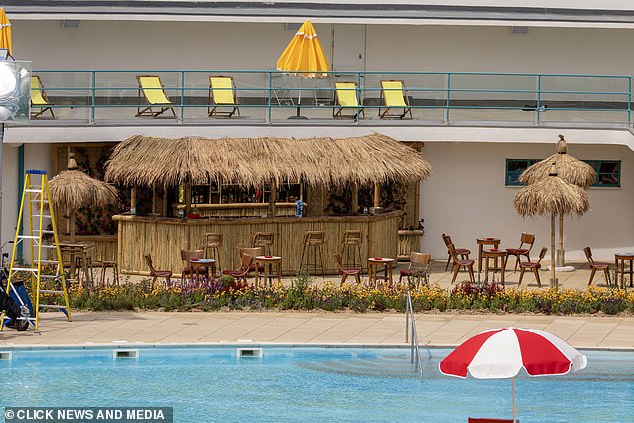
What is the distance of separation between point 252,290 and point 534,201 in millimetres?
6184

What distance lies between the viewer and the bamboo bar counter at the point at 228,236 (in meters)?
27.8

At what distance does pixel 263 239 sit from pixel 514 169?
7.40 meters

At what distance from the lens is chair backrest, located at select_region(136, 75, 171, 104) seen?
29844mm

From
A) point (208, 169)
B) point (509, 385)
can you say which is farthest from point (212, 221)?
point (509, 385)

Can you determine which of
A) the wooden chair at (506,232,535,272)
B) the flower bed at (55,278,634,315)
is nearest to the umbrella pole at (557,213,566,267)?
the wooden chair at (506,232,535,272)

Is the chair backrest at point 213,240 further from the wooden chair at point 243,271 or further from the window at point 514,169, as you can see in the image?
the window at point 514,169

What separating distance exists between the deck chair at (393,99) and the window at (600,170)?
117 inches

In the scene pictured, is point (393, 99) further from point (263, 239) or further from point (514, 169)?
point (263, 239)

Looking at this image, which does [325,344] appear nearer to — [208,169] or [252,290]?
[252,290]

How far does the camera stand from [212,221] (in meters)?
27.8

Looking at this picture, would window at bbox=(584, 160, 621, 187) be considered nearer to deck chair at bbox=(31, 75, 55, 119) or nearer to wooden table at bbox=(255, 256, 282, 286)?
wooden table at bbox=(255, 256, 282, 286)

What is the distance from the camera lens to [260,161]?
2792 centimetres

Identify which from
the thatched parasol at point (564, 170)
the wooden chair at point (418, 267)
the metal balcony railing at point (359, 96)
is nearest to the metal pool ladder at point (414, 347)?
the wooden chair at point (418, 267)

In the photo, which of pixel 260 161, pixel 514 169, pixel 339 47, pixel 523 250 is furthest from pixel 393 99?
pixel 523 250
